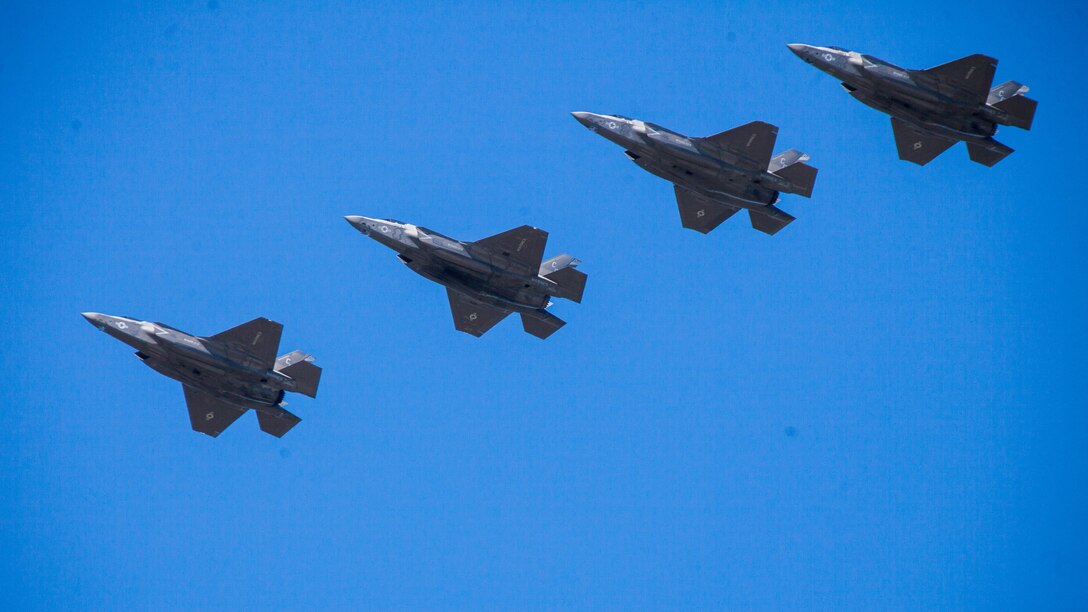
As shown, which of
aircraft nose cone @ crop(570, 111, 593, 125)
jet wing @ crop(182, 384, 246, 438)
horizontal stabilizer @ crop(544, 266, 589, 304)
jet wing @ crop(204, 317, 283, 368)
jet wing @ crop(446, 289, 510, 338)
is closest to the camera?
jet wing @ crop(204, 317, 283, 368)

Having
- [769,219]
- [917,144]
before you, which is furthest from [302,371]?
[917,144]

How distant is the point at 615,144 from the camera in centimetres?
5719

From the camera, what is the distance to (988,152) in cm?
5894

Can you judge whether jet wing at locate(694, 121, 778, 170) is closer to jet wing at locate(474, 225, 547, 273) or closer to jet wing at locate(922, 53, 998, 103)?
jet wing at locate(922, 53, 998, 103)

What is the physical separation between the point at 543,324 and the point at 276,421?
12855mm

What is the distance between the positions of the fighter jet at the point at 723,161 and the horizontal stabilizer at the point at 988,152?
816 cm

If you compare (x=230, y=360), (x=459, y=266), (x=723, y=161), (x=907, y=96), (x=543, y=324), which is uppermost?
(x=907, y=96)

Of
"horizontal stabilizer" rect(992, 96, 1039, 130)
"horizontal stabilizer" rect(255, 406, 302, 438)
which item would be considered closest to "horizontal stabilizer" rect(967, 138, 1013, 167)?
"horizontal stabilizer" rect(992, 96, 1039, 130)

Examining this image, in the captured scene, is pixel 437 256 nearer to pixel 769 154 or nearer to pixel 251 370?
pixel 251 370

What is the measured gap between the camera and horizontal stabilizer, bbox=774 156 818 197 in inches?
2235

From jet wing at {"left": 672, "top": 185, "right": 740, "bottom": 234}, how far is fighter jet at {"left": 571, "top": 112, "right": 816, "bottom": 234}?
1.44 m

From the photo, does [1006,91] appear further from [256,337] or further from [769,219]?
[256,337]

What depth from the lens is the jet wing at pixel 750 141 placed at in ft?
183

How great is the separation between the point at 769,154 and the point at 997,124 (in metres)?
10.2
